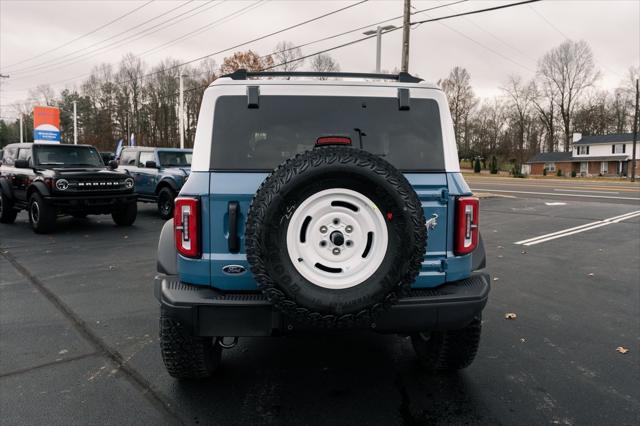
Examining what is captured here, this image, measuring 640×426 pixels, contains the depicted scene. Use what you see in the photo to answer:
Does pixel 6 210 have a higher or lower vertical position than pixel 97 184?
lower

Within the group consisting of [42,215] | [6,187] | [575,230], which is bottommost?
[575,230]

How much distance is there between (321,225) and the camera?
2.36m

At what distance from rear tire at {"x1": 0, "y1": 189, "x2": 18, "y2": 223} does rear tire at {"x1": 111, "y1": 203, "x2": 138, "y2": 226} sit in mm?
2461

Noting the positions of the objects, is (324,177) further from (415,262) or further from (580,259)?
(580,259)

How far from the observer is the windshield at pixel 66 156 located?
396 inches

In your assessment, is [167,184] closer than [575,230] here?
No

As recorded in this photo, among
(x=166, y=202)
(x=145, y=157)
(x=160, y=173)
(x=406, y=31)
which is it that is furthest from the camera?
(x=406, y=31)

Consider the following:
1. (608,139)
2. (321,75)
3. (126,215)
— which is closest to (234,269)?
(321,75)

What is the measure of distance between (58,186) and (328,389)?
819cm

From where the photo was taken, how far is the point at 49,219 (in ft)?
30.4

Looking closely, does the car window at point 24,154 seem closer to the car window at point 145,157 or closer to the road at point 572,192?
the car window at point 145,157

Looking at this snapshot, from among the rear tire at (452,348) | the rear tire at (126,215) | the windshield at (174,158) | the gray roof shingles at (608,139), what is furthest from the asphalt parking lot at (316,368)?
the gray roof shingles at (608,139)

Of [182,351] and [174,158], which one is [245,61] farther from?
[182,351]

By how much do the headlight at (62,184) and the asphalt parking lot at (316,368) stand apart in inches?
129
